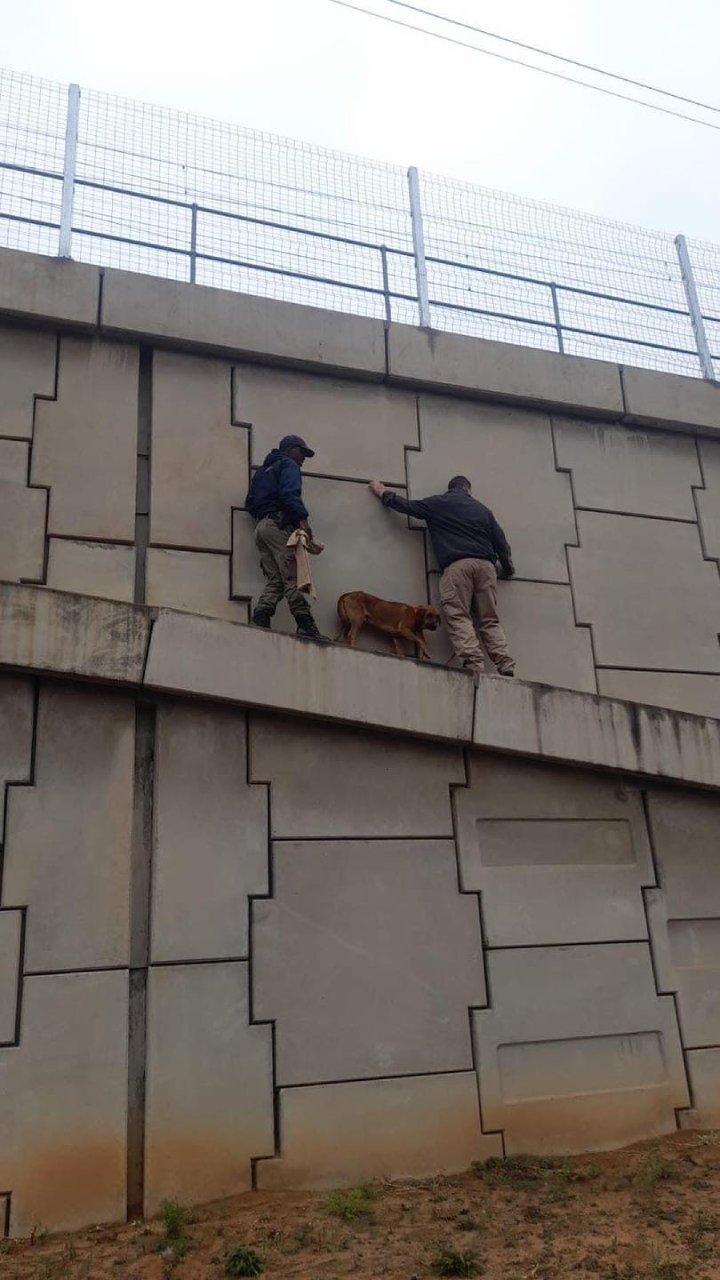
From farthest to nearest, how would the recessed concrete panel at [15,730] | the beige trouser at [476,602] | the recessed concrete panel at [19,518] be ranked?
1. the beige trouser at [476,602]
2. the recessed concrete panel at [19,518]
3. the recessed concrete panel at [15,730]

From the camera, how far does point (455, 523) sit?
7785 mm

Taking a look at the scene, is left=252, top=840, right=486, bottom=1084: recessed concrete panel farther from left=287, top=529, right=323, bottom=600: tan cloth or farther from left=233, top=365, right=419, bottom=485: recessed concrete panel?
left=233, top=365, right=419, bottom=485: recessed concrete panel

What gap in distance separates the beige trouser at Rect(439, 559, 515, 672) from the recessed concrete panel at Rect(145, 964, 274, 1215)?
125 inches

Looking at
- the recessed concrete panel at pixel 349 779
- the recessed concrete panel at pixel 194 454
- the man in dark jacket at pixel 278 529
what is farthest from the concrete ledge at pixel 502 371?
the recessed concrete panel at pixel 349 779

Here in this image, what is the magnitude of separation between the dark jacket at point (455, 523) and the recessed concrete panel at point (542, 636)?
1.14ft

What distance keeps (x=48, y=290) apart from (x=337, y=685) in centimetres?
385

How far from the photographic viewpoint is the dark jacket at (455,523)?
7.75 metres

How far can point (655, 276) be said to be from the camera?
398 inches

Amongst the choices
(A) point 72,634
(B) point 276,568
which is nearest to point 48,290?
(B) point 276,568

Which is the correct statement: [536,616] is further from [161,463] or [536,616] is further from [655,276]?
[655,276]

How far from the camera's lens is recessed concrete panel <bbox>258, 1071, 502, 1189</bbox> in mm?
5867

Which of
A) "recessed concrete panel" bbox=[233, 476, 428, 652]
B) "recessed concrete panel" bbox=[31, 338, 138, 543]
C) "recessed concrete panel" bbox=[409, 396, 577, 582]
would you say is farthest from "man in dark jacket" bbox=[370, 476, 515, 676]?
"recessed concrete panel" bbox=[31, 338, 138, 543]

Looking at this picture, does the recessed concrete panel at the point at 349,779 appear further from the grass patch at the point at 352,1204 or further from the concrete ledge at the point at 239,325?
the concrete ledge at the point at 239,325

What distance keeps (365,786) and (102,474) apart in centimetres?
307
